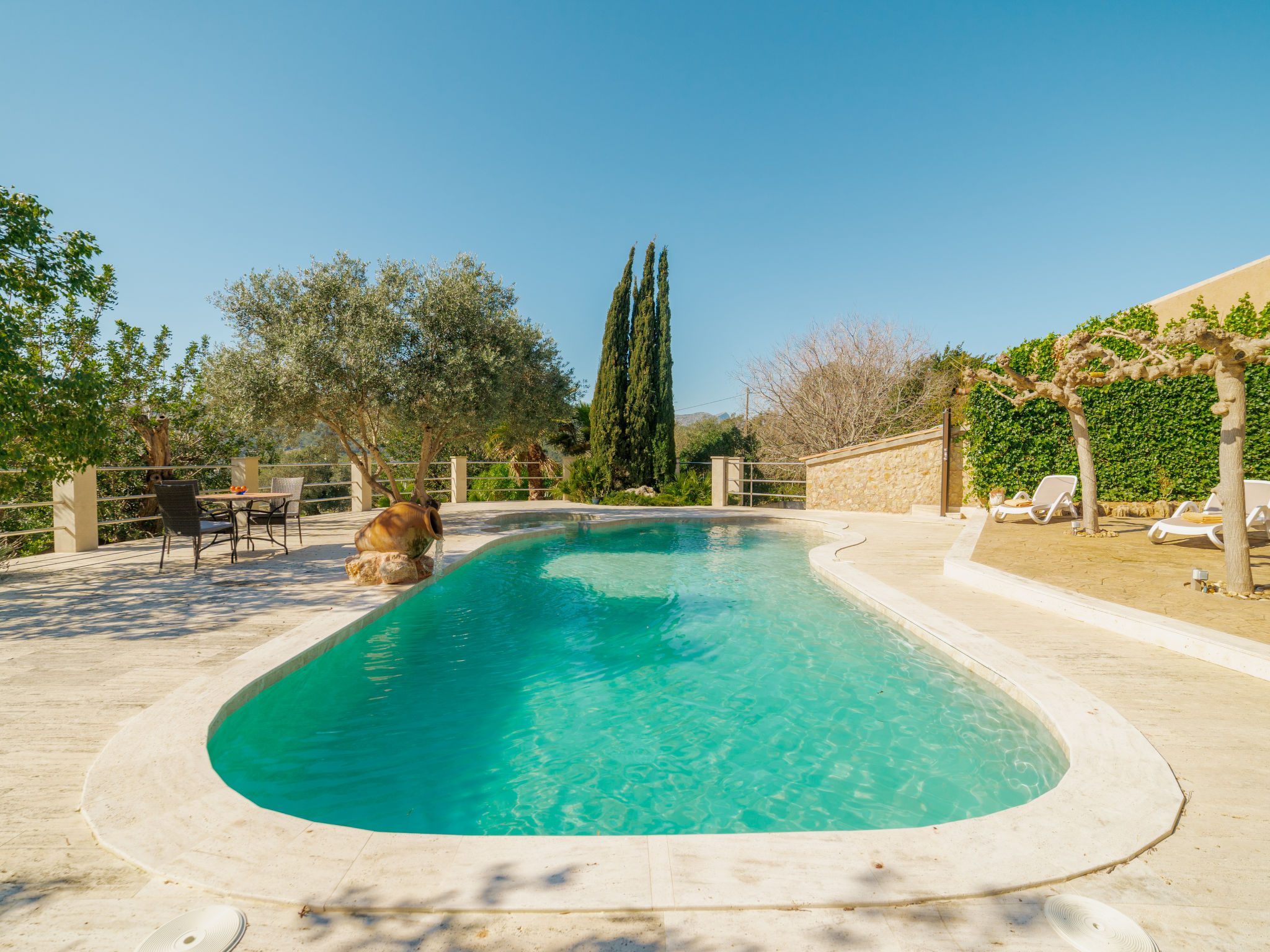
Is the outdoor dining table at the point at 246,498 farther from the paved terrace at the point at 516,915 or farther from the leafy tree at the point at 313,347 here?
the leafy tree at the point at 313,347

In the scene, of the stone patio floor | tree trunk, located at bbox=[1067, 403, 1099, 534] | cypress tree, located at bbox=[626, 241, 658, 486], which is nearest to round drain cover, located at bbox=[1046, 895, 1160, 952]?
the stone patio floor

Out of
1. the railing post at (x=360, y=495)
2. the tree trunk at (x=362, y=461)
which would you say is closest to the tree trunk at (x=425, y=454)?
the tree trunk at (x=362, y=461)

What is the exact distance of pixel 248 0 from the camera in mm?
8469

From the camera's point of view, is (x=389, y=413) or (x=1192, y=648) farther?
(x=389, y=413)

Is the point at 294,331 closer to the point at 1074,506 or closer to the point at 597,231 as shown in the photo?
the point at 597,231

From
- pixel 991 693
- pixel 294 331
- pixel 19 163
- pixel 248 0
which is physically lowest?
pixel 991 693

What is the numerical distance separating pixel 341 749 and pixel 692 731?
86.9 inches

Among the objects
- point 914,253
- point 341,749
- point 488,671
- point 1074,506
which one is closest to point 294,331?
point 488,671

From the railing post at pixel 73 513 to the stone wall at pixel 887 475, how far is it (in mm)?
15441

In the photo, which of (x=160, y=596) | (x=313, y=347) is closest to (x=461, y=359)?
(x=313, y=347)

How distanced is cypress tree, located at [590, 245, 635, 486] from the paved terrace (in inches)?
491

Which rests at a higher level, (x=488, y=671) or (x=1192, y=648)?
(x=1192, y=648)

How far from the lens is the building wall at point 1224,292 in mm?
11680

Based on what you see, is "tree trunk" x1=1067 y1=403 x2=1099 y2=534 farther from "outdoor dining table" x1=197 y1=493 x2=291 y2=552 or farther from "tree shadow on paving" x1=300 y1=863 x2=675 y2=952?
"outdoor dining table" x1=197 y1=493 x2=291 y2=552
